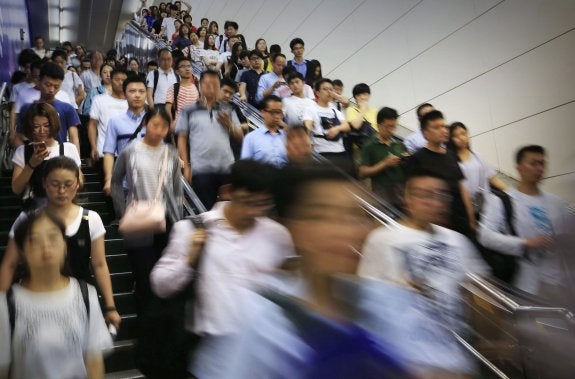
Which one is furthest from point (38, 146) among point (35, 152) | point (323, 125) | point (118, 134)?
point (323, 125)

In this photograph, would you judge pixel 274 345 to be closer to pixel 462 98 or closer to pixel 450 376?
pixel 450 376

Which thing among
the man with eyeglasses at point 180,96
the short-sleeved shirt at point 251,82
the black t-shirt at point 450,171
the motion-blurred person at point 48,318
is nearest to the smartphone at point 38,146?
the motion-blurred person at point 48,318

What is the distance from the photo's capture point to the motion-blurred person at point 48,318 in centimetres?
192

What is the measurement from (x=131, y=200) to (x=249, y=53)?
5.69m

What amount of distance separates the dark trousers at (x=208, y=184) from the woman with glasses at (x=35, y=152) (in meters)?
0.84

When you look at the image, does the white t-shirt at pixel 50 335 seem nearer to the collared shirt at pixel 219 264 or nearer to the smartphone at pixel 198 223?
the collared shirt at pixel 219 264

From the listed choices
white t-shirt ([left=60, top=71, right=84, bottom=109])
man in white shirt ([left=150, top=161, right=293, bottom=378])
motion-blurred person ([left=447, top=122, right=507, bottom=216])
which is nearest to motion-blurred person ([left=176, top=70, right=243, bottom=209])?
man in white shirt ([left=150, top=161, right=293, bottom=378])

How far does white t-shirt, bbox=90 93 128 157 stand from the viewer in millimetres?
4910

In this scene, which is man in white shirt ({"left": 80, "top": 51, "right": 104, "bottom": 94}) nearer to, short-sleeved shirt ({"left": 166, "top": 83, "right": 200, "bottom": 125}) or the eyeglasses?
short-sleeved shirt ({"left": 166, "top": 83, "right": 200, "bottom": 125})

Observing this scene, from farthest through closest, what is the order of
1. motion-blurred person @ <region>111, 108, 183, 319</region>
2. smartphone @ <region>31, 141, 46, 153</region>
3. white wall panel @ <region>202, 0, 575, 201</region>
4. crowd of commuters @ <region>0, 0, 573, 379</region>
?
1. white wall panel @ <region>202, 0, 575, 201</region>
2. smartphone @ <region>31, 141, 46, 153</region>
3. motion-blurred person @ <region>111, 108, 183, 319</region>
4. crowd of commuters @ <region>0, 0, 573, 379</region>

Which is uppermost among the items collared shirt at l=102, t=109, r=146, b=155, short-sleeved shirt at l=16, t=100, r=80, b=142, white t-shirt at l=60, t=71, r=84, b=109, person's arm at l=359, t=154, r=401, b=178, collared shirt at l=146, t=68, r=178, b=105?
white t-shirt at l=60, t=71, r=84, b=109

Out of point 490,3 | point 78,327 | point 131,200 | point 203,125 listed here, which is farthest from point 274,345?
point 490,3

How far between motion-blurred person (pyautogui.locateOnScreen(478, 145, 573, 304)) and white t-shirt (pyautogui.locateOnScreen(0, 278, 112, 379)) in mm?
2401

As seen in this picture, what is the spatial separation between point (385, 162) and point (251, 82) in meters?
4.17
